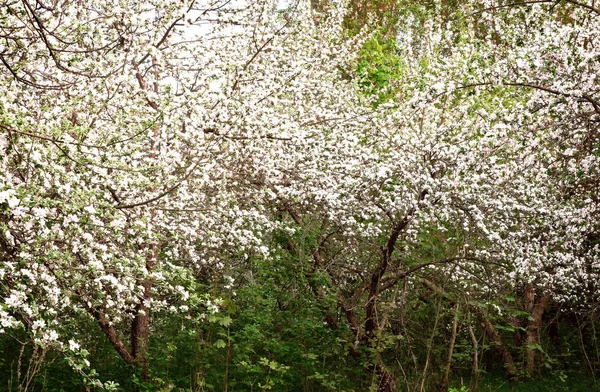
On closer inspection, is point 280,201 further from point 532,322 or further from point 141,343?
point 532,322

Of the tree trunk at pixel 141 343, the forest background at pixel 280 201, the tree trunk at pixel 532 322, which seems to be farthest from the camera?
the tree trunk at pixel 532 322

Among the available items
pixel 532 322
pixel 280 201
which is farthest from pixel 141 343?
pixel 532 322

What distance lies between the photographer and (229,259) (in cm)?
1002

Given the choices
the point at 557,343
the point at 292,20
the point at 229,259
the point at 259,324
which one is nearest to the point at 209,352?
the point at 259,324

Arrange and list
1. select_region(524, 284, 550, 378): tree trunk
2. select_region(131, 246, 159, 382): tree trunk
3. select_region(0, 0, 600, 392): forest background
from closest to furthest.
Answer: select_region(0, 0, 600, 392): forest background, select_region(131, 246, 159, 382): tree trunk, select_region(524, 284, 550, 378): tree trunk

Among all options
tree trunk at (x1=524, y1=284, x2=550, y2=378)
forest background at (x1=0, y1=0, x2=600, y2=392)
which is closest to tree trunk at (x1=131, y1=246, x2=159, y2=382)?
forest background at (x1=0, y1=0, x2=600, y2=392)

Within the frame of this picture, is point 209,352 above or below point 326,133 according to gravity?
below

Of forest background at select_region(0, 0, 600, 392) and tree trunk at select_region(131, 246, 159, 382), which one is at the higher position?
forest background at select_region(0, 0, 600, 392)

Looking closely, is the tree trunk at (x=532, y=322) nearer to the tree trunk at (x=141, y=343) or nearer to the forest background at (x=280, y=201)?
the forest background at (x=280, y=201)

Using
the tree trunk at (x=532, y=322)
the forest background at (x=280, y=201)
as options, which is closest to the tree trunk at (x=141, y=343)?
the forest background at (x=280, y=201)

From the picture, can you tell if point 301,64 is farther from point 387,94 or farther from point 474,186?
point 387,94

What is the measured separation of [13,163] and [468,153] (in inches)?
191

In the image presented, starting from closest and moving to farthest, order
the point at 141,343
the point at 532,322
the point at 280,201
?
1. the point at 141,343
2. the point at 280,201
3. the point at 532,322

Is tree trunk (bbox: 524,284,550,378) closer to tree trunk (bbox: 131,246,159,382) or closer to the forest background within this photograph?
the forest background
